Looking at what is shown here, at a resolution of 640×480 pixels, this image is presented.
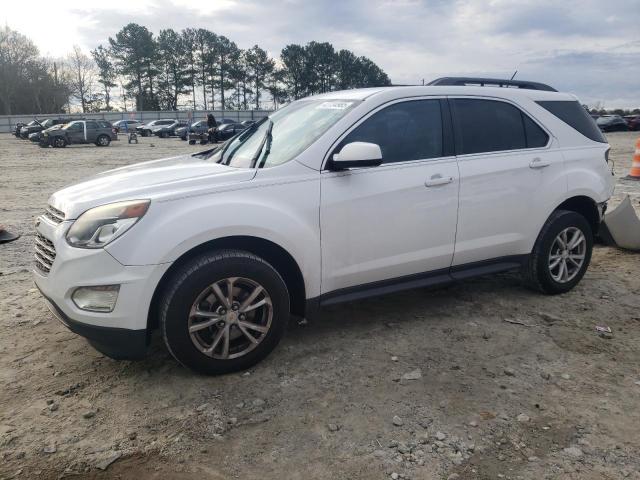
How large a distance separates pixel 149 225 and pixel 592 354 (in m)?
3.14

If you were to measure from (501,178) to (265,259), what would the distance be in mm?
2061

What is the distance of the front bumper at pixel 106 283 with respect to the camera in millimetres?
2938

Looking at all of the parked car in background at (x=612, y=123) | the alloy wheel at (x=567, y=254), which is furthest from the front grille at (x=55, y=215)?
the parked car in background at (x=612, y=123)

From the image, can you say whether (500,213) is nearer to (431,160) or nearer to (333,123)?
(431,160)

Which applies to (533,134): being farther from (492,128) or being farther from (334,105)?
(334,105)

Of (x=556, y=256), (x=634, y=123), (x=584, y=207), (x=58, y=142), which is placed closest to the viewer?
(x=556, y=256)

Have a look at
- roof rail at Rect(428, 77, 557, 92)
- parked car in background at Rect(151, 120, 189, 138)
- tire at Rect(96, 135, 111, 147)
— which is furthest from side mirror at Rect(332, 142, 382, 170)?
parked car in background at Rect(151, 120, 189, 138)

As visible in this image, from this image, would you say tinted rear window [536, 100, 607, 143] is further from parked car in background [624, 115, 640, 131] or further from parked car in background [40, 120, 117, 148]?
parked car in background [624, 115, 640, 131]

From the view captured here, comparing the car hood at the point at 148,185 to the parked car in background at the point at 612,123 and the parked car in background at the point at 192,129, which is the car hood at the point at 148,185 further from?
the parked car in background at the point at 612,123

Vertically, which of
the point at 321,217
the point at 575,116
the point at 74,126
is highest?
the point at 575,116

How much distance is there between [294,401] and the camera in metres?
3.10

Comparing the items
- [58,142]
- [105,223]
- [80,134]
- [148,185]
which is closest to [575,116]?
[148,185]

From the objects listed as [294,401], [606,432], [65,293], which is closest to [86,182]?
[65,293]

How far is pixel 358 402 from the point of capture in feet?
10.1
